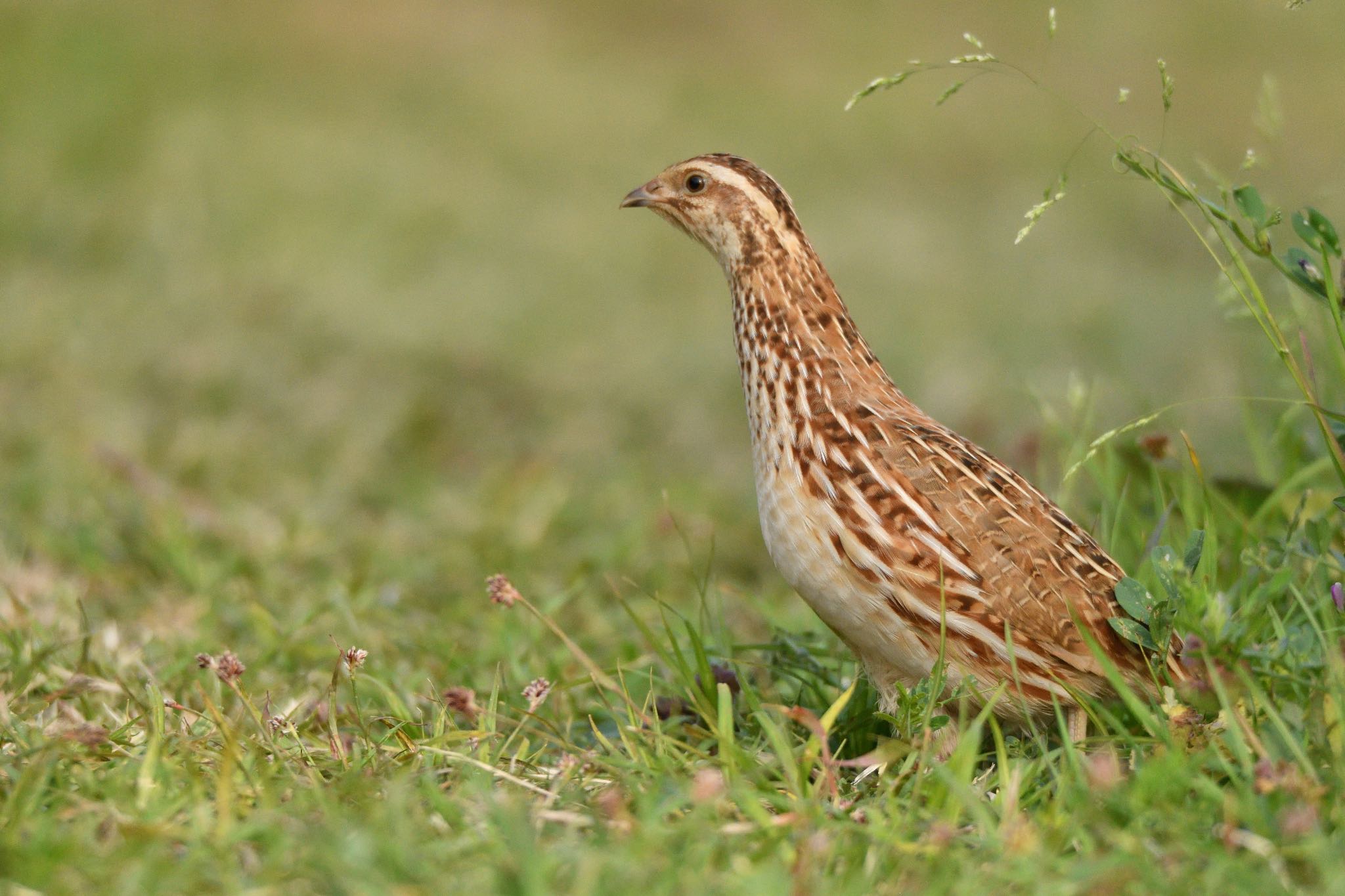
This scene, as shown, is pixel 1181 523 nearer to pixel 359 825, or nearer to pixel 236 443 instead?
pixel 359 825

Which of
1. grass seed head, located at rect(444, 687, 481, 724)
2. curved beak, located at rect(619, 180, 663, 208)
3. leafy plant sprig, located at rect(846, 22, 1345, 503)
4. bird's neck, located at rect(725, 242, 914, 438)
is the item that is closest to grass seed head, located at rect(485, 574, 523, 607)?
grass seed head, located at rect(444, 687, 481, 724)

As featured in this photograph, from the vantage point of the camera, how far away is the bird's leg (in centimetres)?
371

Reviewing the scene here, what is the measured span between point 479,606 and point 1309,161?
11.7m

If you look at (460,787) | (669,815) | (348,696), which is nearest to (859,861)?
(669,815)

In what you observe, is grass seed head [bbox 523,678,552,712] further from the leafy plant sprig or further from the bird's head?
the leafy plant sprig

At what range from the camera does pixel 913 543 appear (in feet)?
12.2

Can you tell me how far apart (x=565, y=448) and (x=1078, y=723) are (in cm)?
468

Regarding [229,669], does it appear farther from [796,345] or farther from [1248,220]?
[1248,220]

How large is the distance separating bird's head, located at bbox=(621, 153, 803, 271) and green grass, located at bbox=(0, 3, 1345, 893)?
3.43 ft

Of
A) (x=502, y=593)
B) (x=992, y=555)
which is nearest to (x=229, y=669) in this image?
(x=502, y=593)

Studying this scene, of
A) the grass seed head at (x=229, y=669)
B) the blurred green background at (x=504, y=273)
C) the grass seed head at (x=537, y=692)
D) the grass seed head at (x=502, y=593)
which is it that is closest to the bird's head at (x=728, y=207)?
the blurred green background at (x=504, y=273)

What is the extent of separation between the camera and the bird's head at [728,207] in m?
4.29

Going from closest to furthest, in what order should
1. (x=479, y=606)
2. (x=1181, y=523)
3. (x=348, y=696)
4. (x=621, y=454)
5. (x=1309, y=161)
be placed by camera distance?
(x=348, y=696), (x=1181, y=523), (x=479, y=606), (x=621, y=454), (x=1309, y=161)

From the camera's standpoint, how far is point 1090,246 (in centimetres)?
1330
